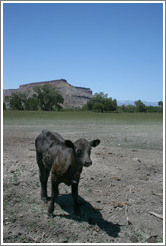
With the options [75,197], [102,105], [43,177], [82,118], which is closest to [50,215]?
[75,197]

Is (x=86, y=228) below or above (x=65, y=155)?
below

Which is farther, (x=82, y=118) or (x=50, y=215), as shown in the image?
(x=82, y=118)

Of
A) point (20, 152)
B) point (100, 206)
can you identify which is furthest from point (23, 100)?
point (100, 206)

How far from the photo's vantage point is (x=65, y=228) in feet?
19.7

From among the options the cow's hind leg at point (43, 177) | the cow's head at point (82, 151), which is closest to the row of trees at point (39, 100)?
the cow's hind leg at point (43, 177)

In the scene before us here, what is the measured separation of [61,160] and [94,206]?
73.9 inches

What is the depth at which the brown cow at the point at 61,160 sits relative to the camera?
5.75 meters

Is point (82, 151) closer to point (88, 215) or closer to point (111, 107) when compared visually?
point (88, 215)

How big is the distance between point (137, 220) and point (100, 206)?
110 cm

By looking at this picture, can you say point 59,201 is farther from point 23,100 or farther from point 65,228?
point 23,100

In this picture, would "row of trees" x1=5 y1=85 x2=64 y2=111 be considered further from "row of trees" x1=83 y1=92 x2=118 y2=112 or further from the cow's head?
the cow's head

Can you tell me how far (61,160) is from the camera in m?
6.30

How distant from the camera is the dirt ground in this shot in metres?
5.83

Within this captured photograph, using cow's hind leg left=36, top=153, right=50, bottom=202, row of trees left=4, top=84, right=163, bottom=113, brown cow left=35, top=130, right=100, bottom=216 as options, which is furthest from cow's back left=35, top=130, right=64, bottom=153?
row of trees left=4, top=84, right=163, bottom=113
